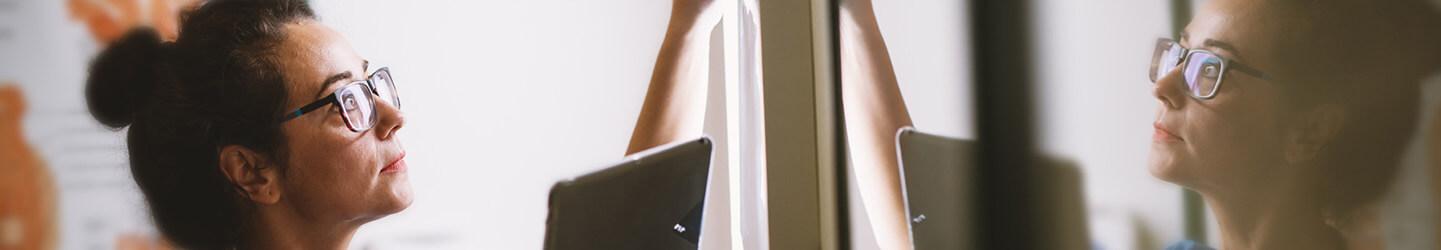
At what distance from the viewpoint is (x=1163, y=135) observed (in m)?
0.75

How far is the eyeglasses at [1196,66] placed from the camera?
664 mm

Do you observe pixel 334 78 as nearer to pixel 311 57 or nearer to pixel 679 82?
pixel 311 57

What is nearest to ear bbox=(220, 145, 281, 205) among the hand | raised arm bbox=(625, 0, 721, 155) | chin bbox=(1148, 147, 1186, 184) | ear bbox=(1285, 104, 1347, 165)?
raised arm bbox=(625, 0, 721, 155)

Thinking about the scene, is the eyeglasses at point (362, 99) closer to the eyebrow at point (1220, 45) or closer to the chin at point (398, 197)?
the chin at point (398, 197)

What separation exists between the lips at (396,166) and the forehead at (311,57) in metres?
0.14

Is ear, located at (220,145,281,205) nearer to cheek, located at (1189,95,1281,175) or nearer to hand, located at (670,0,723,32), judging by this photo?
hand, located at (670,0,723,32)

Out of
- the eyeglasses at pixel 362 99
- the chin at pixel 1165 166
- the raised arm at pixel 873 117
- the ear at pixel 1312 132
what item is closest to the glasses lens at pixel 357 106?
the eyeglasses at pixel 362 99

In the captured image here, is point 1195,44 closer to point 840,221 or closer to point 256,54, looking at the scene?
point 256,54

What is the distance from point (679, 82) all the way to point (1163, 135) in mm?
1217

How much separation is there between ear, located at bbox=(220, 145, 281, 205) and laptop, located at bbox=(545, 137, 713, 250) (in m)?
0.41

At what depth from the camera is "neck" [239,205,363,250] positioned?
4.68ft

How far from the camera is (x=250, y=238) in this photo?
1421mm

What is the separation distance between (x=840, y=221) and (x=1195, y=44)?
4.71 ft

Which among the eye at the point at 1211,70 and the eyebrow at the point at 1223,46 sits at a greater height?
the eyebrow at the point at 1223,46
